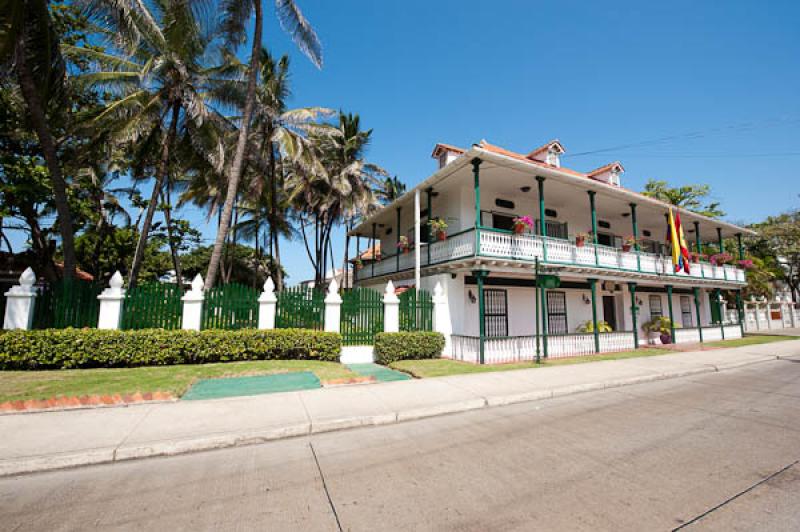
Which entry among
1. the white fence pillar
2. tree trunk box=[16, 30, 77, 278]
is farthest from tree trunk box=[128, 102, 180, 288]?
the white fence pillar

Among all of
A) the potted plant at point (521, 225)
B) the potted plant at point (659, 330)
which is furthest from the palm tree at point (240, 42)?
the potted plant at point (659, 330)

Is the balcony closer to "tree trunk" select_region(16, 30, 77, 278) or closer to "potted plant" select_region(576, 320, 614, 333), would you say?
"potted plant" select_region(576, 320, 614, 333)

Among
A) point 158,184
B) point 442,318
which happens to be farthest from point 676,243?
point 158,184

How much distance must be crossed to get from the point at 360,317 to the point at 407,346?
1.85 metres

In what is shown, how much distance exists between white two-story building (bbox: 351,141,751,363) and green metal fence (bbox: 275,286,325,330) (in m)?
4.01

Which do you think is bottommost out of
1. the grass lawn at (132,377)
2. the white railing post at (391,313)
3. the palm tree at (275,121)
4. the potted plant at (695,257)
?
the grass lawn at (132,377)

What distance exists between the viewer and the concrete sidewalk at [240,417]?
14.1 feet

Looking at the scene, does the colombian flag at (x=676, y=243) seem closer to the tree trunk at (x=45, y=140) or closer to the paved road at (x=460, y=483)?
the paved road at (x=460, y=483)

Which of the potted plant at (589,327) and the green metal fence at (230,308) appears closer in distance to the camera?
the green metal fence at (230,308)

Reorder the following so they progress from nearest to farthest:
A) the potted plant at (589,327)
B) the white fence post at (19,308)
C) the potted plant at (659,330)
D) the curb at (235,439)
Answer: the curb at (235,439)
the white fence post at (19,308)
the potted plant at (589,327)
the potted plant at (659,330)

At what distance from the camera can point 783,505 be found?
314 cm

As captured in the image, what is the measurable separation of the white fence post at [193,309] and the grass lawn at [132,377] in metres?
1.26

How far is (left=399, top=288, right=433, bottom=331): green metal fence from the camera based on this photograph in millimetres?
12109

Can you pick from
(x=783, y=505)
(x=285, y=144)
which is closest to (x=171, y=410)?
(x=783, y=505)
